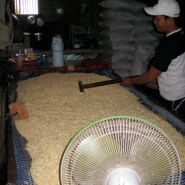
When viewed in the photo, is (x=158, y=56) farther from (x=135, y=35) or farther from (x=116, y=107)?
(x=135, y=35)

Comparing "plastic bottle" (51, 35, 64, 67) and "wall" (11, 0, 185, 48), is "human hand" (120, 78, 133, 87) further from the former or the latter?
"wall" (11, 0, 185, 48)

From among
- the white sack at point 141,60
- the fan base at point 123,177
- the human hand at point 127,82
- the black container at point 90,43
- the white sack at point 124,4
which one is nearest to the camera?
the fan base at point 123,177

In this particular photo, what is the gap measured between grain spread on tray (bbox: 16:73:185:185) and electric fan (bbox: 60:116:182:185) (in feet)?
1.75

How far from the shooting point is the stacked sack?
176 inches

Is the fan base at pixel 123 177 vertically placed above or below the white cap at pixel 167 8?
below

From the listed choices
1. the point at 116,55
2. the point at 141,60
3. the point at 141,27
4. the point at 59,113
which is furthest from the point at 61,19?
the point at 59,113

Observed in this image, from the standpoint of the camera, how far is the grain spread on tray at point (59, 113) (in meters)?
1.45

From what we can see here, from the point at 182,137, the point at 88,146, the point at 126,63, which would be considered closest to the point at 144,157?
the point at 88,146

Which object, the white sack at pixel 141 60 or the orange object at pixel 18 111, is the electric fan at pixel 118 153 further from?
the white sack at pixel 141 60

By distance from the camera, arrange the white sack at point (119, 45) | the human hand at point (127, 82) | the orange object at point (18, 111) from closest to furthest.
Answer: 1. the orange object at point (18, 111)
2. the human hand at point (127, 82)
3. the white sack at point (119, 45)

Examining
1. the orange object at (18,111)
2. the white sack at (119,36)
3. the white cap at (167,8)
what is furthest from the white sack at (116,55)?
the orange object at (18,111)

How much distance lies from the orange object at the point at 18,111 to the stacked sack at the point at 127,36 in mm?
3030

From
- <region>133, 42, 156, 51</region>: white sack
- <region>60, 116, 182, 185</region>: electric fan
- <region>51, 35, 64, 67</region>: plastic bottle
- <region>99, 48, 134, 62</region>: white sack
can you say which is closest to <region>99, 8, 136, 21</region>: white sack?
Answer: <region>133, 42, 156, 51</region>: white sack

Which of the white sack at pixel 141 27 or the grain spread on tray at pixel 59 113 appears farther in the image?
the white sack at pixel 141 27
